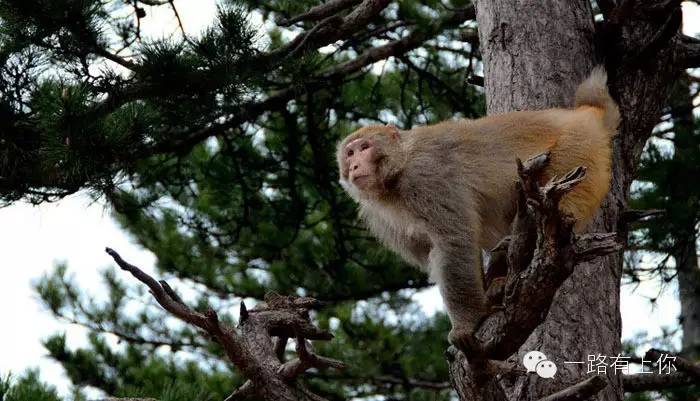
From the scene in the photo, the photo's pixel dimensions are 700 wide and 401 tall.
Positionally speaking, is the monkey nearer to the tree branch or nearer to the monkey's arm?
the monkey's arm

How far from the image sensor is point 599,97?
5.98 metres

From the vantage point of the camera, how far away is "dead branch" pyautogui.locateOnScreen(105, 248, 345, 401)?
14.4 feet

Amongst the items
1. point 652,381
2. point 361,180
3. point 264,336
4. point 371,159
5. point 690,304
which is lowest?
point 652,381

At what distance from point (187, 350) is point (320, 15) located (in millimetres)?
5492

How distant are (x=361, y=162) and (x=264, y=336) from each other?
163 centimetres

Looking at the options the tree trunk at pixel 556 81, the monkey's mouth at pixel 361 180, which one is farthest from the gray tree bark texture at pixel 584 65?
the monkey's mouth at pixel 361 180

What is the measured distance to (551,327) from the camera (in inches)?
209

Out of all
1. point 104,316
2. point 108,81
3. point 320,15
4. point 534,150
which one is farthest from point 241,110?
point 104,316

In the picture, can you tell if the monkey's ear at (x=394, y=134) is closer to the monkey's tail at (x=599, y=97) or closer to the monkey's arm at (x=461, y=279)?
the monkey's arm at (x=461, y=279)

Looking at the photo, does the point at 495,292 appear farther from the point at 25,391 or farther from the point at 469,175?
the point at 25,391

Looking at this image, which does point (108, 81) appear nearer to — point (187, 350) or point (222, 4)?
point (222, 4)

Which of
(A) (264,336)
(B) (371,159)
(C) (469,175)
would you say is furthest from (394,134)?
(A) (264,336)

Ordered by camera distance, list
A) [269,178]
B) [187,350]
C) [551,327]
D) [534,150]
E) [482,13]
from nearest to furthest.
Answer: [551,327] → [534,150] → [482,13] → [269,178] → [187,350]

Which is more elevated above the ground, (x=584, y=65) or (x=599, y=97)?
(x=584, y=65)
